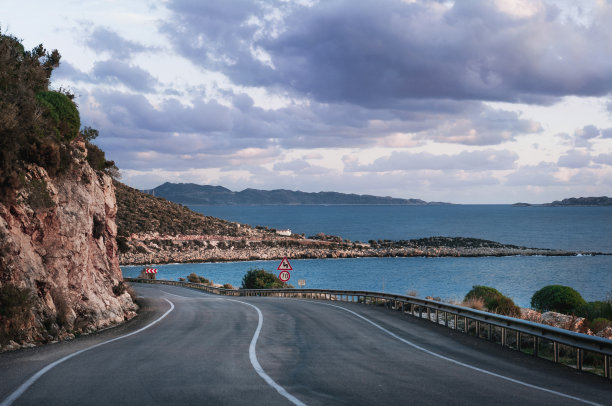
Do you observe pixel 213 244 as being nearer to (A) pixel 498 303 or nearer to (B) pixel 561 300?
(B) pixel 561 300

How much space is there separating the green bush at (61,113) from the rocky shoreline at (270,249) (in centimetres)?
7814

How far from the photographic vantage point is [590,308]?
940 inches

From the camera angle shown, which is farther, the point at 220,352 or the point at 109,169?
the point at 109,169

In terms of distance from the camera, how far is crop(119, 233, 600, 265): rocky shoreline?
4107 inches

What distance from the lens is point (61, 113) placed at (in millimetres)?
22391

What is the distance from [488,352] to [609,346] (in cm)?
332

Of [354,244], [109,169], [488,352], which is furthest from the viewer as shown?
[354,244]

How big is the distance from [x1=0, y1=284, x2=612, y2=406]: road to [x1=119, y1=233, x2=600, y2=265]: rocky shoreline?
289ft

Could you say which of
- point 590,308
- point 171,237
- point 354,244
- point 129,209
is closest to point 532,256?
point 354,244

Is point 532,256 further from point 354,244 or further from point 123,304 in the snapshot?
point 123,304

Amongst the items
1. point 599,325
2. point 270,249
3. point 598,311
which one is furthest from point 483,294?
point 270,249

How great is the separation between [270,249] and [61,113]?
100308mm

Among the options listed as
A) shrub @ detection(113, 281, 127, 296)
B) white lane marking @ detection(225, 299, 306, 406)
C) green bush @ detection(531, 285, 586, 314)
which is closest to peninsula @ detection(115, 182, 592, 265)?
shrub @ detection(113, 281, 127, 296)

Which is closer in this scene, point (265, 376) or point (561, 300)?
point (265, 376)
